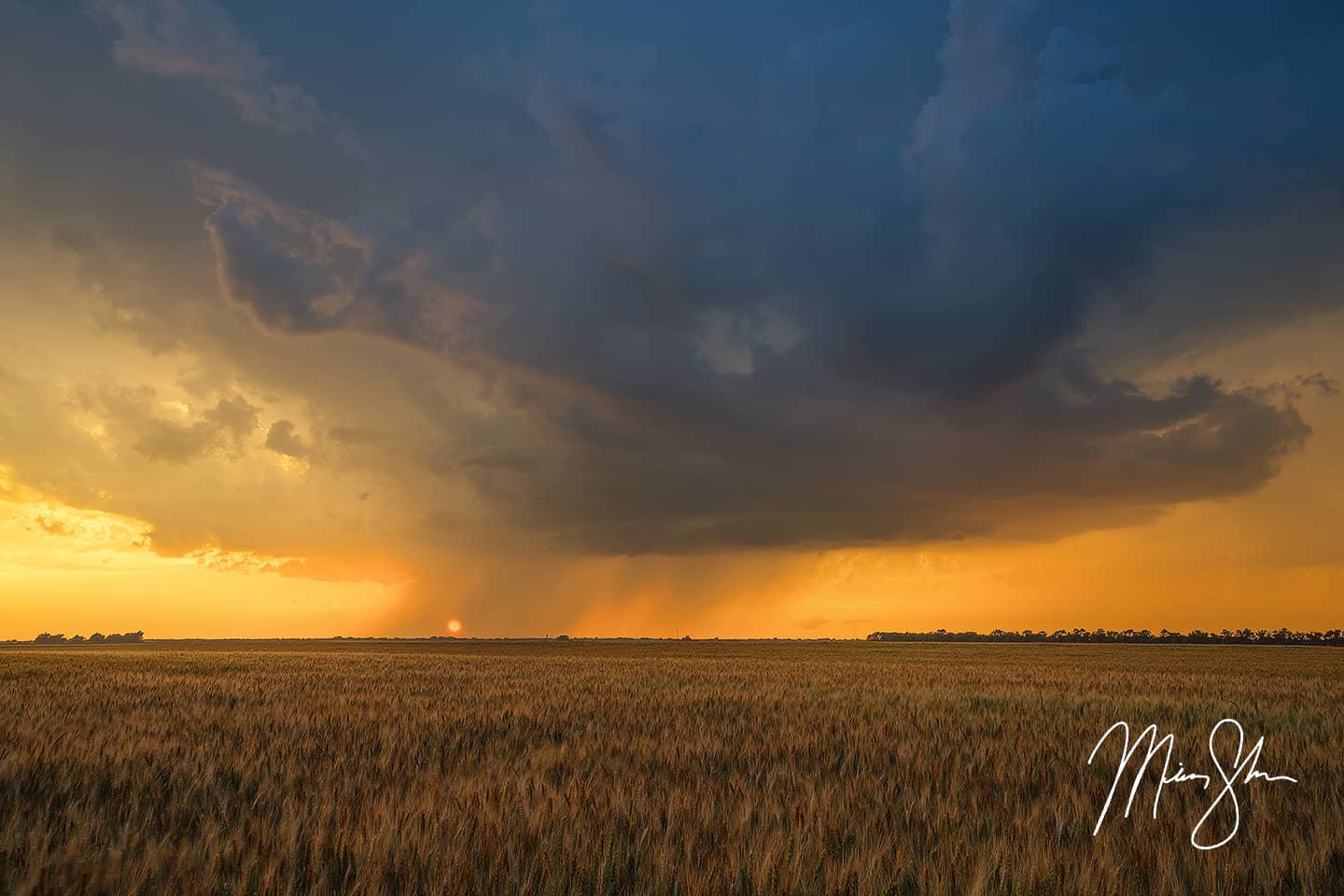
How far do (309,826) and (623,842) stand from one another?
183 cm

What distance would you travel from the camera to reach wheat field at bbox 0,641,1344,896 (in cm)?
328

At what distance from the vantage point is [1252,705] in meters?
13.0

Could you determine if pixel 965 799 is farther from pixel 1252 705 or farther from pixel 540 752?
pixel 1252 705

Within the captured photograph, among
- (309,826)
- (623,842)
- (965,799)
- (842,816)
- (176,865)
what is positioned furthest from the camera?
(965,799)

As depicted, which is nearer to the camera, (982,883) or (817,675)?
(982,883)

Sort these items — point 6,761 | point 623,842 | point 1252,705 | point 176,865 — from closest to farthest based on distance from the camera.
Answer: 1. point 176,865
2. point 623,842
3. point 6,761
4. point 1252,705

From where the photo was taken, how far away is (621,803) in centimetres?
449

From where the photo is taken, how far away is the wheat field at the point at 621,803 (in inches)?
129

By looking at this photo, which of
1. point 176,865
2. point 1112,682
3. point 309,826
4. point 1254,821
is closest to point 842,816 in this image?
point 1254,821

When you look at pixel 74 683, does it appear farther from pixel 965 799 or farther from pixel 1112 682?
pixel 1112 682
